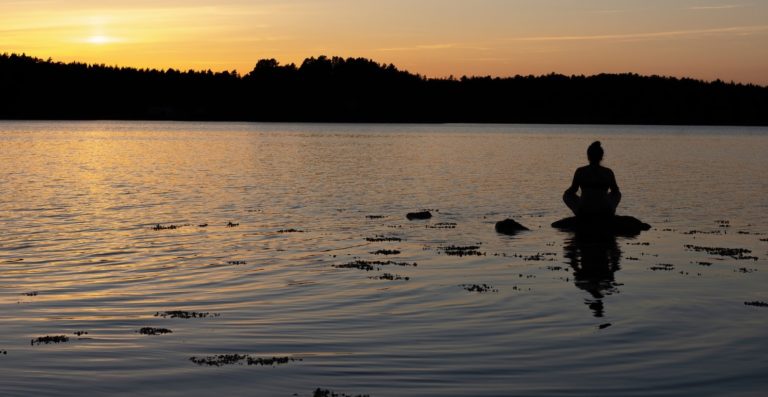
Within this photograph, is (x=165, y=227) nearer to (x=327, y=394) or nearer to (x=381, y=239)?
(x=381, y=239)

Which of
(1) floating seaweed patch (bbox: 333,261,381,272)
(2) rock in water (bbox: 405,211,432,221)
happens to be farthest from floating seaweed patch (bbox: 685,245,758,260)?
(2) rock in water (bbox: 405,211,432,221)

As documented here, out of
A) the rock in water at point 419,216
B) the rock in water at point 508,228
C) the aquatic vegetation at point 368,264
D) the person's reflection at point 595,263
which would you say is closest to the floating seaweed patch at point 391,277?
the aquatic vegetation at point 368,264

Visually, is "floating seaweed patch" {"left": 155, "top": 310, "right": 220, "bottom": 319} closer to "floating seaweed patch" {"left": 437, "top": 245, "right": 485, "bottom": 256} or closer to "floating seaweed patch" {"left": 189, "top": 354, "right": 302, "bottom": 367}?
"floating seaweed patch" {"left": 189, "top": 354, "right": 302, "bottom": 367}

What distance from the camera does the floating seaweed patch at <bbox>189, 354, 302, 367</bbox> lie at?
1438 centimetres

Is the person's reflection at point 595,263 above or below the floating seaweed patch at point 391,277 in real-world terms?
below

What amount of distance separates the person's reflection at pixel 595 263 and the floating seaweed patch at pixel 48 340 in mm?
9914

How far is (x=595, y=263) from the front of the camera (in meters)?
26.3

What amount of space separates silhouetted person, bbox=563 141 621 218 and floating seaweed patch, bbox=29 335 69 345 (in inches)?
735

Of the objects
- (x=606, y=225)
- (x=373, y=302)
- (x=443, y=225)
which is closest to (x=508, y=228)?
(x=443, y=225)

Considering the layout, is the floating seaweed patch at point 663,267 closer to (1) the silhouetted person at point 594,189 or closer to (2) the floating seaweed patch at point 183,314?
(1) the silhouetted person at point 594,189

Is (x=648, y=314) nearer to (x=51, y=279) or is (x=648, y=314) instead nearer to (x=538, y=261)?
(x=538, y=261)

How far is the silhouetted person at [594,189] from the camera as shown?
101 feet

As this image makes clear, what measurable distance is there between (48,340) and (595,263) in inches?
610

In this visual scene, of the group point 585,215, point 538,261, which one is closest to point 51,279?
point 538,261
